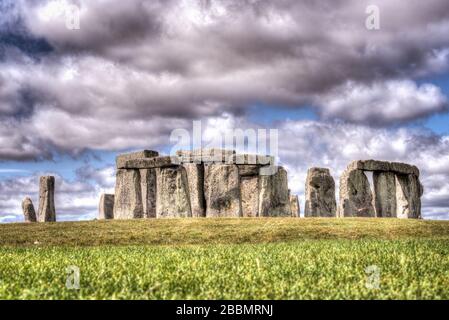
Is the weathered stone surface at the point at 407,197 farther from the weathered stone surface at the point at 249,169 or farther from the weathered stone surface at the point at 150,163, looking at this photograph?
the weathered stone surface at the point at 150,163

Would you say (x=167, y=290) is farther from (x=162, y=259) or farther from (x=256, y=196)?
(x=256, y=196)

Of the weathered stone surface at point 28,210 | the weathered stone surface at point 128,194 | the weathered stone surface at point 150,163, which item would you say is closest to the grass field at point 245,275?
the weathered stone surface at point 150,163

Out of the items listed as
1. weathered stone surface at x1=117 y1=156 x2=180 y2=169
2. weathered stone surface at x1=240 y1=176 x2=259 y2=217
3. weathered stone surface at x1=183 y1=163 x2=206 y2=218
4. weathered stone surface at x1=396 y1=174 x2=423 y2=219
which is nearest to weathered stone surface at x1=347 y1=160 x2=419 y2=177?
weathered stone surface at x1=396 y1=174 x2=423 y2=219

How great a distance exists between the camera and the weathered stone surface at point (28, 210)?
40844mm

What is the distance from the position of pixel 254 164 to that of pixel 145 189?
7.30m

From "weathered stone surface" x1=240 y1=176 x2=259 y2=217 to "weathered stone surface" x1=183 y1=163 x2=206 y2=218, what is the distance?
8.58 ft

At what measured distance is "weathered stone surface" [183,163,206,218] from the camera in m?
35.7

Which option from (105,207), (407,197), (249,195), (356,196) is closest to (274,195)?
(249,195)

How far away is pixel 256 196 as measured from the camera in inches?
1431

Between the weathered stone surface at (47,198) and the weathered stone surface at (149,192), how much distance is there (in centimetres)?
677

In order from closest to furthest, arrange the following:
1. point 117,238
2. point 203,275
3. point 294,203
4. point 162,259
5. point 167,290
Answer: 1. point 167,290
2. point 203,275
3. point 162,259
4. point 117,238
5. point 294,203

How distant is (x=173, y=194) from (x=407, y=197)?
16.3 m

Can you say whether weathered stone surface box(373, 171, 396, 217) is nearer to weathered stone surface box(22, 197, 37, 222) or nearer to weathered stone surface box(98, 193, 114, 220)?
weathered stone surface box(98, 193, 114, 220)
